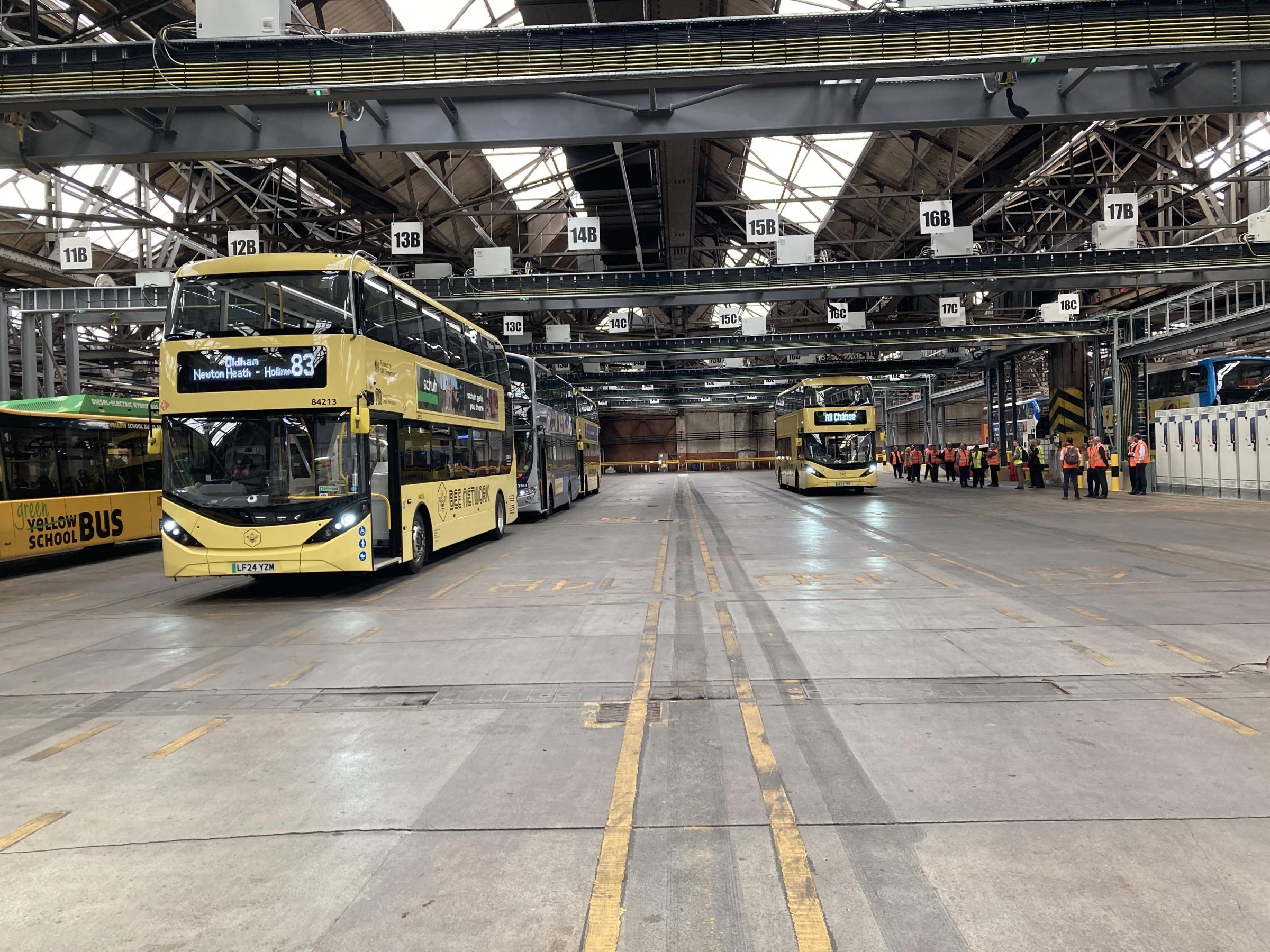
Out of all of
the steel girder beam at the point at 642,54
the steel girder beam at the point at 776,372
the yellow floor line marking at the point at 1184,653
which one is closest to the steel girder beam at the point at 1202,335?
the steel girder beam at the point at 776,372

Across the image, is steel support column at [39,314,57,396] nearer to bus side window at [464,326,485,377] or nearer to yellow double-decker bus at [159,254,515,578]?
bus side window at [464,326,485,377]

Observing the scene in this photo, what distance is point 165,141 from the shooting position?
11.4 meters

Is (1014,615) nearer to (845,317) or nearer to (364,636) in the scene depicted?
(364,636)

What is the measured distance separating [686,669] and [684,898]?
11.3 ft

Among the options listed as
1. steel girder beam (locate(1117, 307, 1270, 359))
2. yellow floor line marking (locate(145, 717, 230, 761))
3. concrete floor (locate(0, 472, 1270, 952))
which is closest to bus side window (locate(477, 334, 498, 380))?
concrete floor (locate(0, 472, 1270, 952))

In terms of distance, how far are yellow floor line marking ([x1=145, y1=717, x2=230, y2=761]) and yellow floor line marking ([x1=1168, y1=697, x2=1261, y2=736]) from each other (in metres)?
6.61

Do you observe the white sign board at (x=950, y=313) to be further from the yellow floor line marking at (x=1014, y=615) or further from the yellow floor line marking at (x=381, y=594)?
the yellow floor line marking at (x=381, y=594)

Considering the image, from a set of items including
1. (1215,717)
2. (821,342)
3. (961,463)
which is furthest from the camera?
(961,463)

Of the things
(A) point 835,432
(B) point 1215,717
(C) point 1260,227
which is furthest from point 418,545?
(A) point 835,432

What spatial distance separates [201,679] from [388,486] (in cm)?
536

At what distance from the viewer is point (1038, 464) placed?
Result: 31375mm

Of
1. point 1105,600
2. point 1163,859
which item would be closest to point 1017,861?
point 1163,859

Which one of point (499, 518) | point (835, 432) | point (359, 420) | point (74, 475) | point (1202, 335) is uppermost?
point (1202, 335)

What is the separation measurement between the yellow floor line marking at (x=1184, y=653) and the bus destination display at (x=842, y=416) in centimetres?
2197
